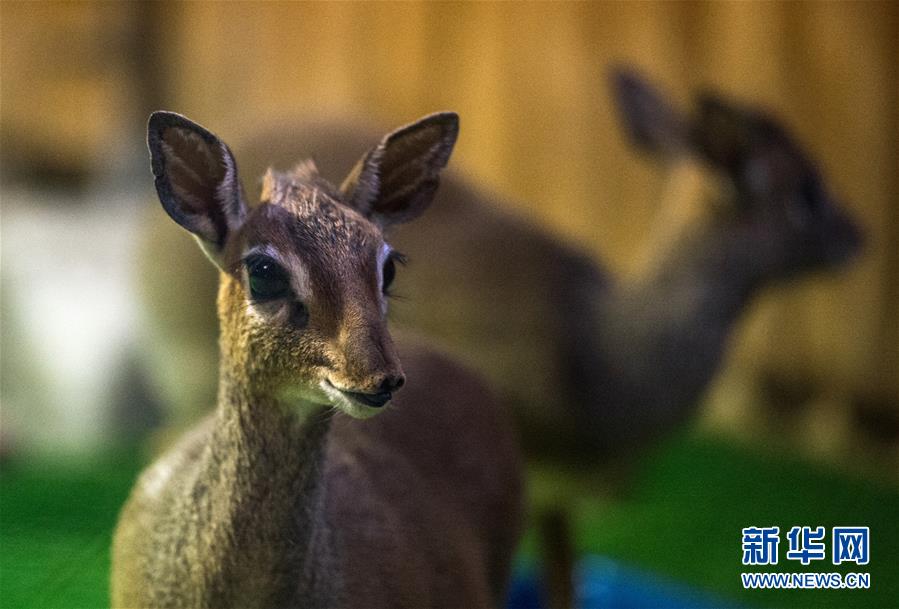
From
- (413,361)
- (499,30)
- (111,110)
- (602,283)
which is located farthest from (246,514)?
(111,110)

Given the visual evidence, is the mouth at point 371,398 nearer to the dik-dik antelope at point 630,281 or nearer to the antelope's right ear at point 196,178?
the antelope's right ear at point 196,178

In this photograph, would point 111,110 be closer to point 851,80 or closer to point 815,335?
point 851,80

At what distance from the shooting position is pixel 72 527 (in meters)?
1.70

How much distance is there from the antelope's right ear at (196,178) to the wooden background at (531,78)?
3.01 feet

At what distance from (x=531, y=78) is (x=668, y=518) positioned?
1021mm

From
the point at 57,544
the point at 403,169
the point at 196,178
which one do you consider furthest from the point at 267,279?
the point at 57,544

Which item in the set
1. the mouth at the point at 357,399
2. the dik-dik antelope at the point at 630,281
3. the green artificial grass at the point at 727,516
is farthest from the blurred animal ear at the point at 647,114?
the mouth at the point at 357,399

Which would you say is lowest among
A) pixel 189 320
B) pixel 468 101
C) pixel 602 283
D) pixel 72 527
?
pixel 72 527

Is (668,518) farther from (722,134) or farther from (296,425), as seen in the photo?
(296,425)

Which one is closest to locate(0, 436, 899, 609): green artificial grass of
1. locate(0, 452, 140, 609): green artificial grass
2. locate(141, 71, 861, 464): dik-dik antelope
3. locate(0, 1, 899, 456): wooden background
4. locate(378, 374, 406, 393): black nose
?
locate(0, 452, 140, 609): green artificial grass

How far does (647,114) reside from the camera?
2.65 metres

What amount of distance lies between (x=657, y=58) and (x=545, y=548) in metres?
1.05

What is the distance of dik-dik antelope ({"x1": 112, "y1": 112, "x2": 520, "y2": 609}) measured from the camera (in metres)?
1.31

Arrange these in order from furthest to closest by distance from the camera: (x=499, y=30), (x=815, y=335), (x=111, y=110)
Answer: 1. (x=815, y=335)
2. (x=111, y=110)
3. (x=499, y=30)
